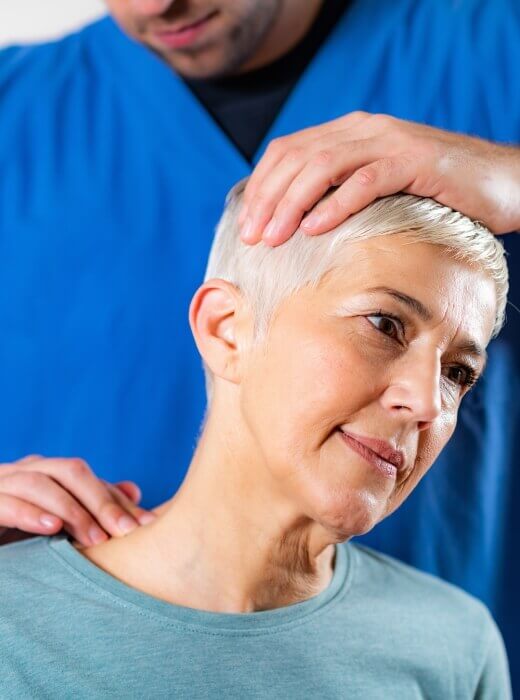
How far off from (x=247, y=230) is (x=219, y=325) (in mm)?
136

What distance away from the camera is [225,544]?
3.82 ft

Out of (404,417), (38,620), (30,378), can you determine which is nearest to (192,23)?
(30,378)

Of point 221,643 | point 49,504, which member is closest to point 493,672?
point 221,643

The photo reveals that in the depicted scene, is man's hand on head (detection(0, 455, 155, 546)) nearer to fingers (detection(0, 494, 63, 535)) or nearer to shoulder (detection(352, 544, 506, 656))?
fingers (detection(0, 494, 63, 535))

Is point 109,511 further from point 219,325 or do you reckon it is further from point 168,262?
point 168,262

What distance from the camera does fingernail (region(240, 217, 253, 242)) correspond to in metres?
1.12

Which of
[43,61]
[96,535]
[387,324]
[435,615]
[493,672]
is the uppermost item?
[43,61]

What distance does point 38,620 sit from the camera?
3.57 feet

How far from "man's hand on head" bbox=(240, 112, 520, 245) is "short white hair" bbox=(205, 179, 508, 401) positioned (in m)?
0.01

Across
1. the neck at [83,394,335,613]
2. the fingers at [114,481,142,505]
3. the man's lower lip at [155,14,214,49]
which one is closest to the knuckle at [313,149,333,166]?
the neck at [83,394,335,613]

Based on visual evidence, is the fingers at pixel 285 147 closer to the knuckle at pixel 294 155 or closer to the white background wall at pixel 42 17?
the knuckle at pixel 294 155

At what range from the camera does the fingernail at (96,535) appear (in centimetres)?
123

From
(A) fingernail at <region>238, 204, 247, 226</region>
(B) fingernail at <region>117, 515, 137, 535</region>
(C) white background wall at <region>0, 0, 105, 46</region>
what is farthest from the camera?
(C) white background wall at <region>0, 0, 105, 46</region>

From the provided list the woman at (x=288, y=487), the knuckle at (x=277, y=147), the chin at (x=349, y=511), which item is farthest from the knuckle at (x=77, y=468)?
the knuckle at (x=277, y=147)
